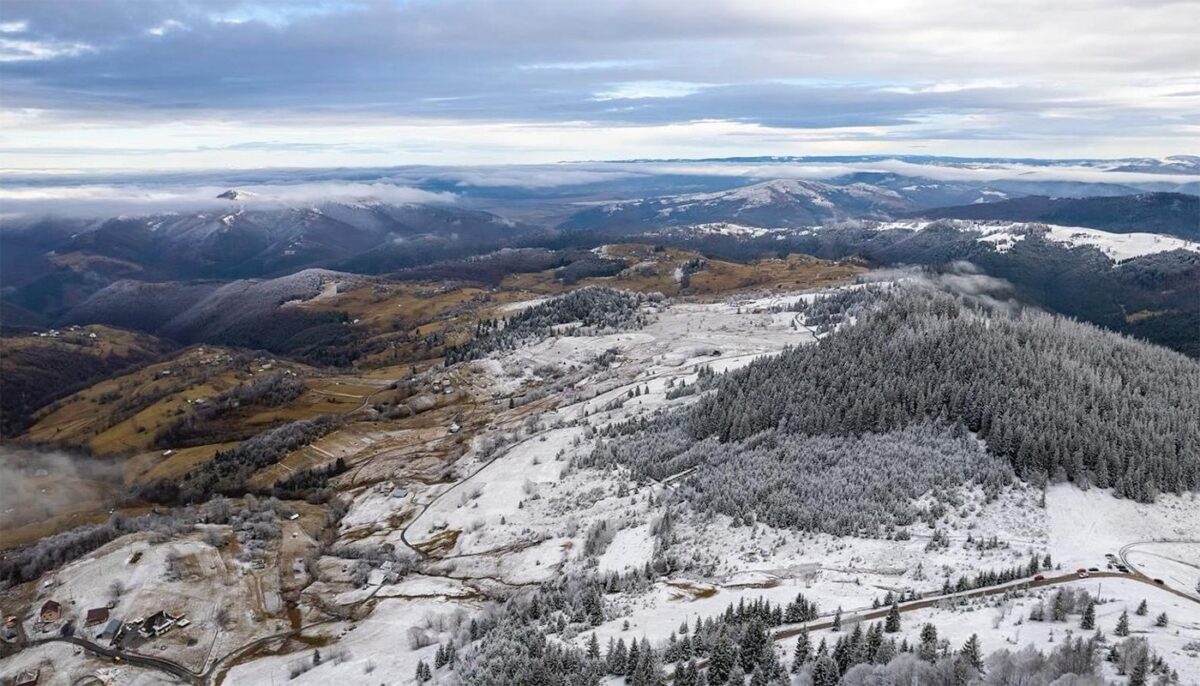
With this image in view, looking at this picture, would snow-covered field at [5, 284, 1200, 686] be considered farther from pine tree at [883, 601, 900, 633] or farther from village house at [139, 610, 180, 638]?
village house at [139, 610, 180, 638]

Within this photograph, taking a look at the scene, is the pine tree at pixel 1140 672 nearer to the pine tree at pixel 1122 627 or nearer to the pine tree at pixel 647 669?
the pine tree at pixel 1122 627

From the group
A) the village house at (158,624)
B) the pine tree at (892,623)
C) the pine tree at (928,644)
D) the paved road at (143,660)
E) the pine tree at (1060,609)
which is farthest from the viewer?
Result: the village house at (158,624)

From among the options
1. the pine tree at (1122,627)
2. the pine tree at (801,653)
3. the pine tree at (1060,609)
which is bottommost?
the pine tree at (801,653)

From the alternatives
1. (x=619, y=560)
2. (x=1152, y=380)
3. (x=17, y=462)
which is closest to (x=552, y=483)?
(x=619, y=560)

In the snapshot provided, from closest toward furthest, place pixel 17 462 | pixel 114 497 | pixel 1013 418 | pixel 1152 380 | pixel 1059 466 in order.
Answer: pixel 1059 466
pixel 1013 418
pixel 1152 380
pixel 114 497
pixel 17 462

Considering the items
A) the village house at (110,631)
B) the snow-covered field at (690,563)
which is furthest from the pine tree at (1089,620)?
the village house at (110,631)

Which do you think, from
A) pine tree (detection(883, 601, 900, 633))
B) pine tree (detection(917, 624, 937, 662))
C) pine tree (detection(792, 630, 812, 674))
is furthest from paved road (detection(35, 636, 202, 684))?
pine tree (detection(917, 624, 937, 662))

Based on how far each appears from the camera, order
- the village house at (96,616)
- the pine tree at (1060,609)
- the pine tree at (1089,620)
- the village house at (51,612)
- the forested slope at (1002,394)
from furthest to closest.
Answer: the village house at (51,612)
the forested slope at (1002,394)
the village house at (96,616)
the pine tree at (1060,609)
the pine tree at (1089,620)

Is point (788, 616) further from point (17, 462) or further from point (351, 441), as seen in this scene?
point (17, 462)

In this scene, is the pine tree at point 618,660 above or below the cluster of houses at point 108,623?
above
